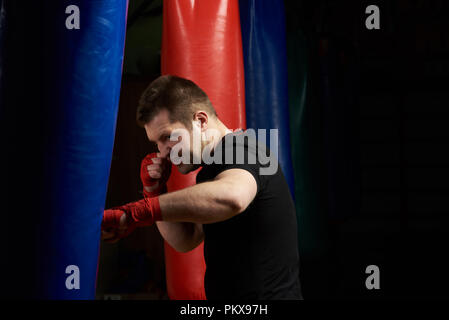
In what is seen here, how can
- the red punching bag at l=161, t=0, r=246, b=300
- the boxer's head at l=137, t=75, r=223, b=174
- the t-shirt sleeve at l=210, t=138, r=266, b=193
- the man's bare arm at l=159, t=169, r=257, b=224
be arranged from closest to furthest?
the man's bare arm at l=159, t=169, r=257, b=224 < the t-shirt sleeve at l=210, t=138, r=266, b=193 < the boxer's head at l=137, t=75, r=223, b=174 < the red punching bag at l=161, t=0, r=246, b=300

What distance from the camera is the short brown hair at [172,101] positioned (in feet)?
3.57

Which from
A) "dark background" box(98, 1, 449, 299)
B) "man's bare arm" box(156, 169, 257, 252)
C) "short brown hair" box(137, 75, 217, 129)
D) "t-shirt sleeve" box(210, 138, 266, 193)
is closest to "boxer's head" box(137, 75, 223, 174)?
"short brown hair" box(137, 75, 217, 129)

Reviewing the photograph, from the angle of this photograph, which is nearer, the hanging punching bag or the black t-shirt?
the hanging punching bag

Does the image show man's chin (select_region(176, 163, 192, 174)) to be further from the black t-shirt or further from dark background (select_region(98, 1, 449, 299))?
dark background (select_region(98, 1, 449, 299))

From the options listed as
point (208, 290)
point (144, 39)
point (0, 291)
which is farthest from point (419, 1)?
point (0, 291)

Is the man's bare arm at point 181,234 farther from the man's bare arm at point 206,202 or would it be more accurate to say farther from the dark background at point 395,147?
the dark background at point 395,147

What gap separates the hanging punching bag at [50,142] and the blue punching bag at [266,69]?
47.4 inches

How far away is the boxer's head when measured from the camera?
42.8 inches

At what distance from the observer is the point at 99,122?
945mm

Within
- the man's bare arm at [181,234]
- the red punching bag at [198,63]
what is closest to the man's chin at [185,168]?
the man's bare arm at [181,234]

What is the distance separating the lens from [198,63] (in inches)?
65.2

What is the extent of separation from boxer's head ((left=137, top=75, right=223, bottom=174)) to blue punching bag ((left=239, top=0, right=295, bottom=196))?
36.8 inches

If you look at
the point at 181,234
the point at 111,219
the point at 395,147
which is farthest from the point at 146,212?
the point at 395,147

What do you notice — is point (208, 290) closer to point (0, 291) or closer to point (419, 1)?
point (0, 291)
